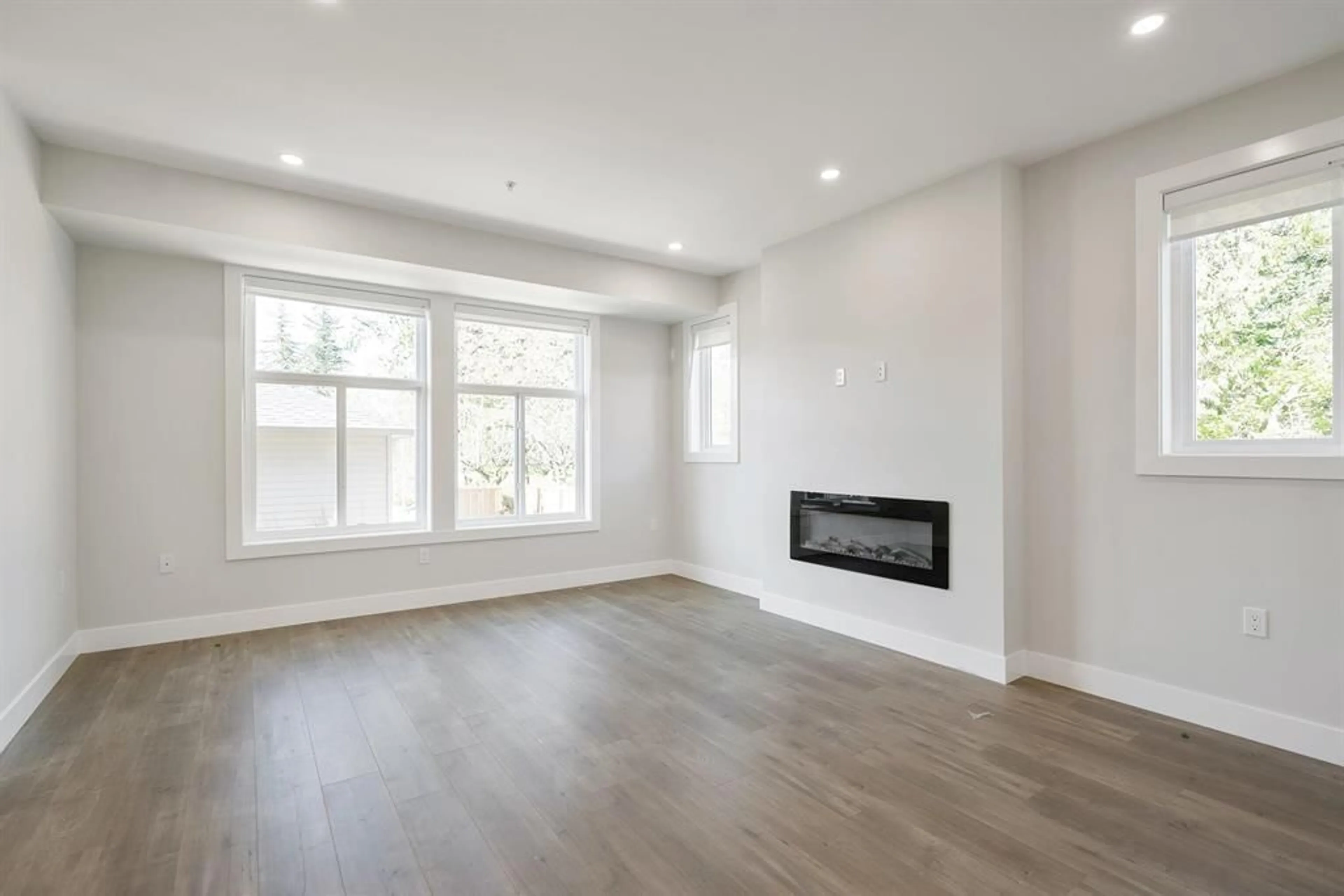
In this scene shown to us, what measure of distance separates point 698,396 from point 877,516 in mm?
2427

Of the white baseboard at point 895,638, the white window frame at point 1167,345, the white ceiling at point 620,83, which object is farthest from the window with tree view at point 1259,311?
the white baseboard at point 895,638

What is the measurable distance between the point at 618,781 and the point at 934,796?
111cm

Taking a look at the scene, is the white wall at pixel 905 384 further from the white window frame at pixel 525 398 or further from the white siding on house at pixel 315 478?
the white siding on house at pixel 315 478

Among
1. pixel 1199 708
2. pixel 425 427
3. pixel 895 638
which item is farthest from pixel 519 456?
pixel 1199 708

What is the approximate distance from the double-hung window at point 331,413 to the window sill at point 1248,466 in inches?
183

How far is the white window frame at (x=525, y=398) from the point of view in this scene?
200 inches

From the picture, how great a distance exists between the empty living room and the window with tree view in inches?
0.7

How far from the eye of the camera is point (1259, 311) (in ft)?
8.77

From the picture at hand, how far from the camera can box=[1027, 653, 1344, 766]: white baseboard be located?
2.44m

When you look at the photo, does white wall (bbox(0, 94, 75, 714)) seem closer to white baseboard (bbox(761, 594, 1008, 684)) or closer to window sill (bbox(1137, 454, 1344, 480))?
white baseboard (bbox(761, 594, 1008, 684))

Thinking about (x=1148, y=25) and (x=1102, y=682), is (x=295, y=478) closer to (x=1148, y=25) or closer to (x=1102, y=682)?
(x=1102, y=682)

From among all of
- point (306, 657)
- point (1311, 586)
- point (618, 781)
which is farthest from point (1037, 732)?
point (306, 657)

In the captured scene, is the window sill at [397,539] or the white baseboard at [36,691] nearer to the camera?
the white baseboard at [36,691]

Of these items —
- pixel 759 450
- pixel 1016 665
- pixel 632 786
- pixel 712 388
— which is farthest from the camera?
pixel 712 388
